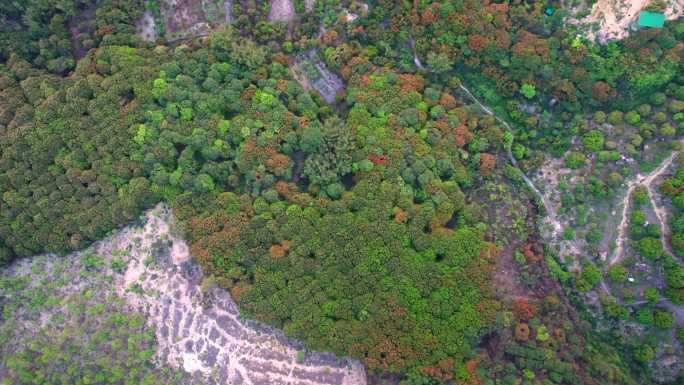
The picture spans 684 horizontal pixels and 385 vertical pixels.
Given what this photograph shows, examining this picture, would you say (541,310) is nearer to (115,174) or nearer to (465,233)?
(465,233)

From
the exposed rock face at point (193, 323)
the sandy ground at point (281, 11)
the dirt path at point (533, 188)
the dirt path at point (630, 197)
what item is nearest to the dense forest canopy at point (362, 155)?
the dirt path at point (533, 188)

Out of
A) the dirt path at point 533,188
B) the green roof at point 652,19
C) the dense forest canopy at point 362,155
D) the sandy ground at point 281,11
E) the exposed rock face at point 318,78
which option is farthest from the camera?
the sandy ground at point 281,11

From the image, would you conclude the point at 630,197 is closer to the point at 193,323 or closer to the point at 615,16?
the point at 615,16

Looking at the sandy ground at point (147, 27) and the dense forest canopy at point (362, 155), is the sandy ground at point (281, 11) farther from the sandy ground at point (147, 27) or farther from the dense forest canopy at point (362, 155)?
the sandy ground at point (147, 27)

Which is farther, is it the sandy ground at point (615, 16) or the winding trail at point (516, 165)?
the winding trail at point (516, 165)

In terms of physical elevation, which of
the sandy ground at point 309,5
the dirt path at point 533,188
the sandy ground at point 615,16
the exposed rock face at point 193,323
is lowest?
the exposed rock face at point 193,323

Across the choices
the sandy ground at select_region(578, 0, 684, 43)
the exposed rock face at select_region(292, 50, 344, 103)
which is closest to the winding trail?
the exposed rock face at select_region(292, 50, 344, 103)
